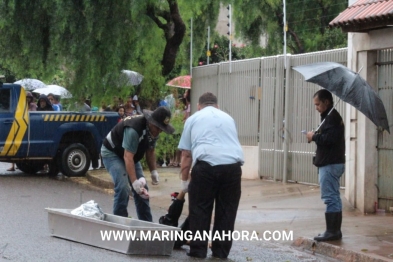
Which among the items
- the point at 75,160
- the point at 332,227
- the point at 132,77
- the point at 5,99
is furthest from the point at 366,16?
the point at 5,99

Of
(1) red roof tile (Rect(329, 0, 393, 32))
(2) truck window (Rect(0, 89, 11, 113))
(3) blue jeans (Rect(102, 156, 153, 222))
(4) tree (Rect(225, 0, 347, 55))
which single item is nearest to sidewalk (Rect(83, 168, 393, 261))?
(3) blue jeans (Rect(102, 156, 153, 222))

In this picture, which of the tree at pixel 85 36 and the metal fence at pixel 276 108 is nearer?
the metal fence at pixel 276 108

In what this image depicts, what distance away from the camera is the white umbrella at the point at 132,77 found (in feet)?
62.9

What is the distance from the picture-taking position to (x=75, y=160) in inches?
739

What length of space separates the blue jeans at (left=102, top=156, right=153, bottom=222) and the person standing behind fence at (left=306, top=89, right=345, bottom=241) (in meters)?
2.21

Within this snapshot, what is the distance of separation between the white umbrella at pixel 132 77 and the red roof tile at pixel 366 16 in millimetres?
7361

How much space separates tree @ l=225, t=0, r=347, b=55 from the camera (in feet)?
87.2

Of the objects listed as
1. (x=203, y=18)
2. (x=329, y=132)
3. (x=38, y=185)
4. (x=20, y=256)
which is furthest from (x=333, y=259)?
(x=203, y=18)

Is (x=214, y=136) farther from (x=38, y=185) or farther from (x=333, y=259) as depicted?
(x=38, y=185)

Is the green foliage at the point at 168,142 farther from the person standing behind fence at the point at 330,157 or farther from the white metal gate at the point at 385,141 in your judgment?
the person standing behind fence at the point at 330,157

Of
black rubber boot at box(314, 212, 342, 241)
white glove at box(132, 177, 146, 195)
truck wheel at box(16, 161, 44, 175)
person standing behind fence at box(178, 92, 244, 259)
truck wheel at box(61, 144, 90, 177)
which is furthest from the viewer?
truck wheel at box(16, 161, 44, 175)

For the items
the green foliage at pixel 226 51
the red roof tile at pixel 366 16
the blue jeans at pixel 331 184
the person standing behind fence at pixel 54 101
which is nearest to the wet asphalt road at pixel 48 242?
the blue jeans at pixel 331 184

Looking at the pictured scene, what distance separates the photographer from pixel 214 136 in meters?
9.19

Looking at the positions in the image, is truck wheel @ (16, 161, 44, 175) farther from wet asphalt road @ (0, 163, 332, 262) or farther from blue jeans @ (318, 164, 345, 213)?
blue jeans @ (318, 164, 345, 213)
